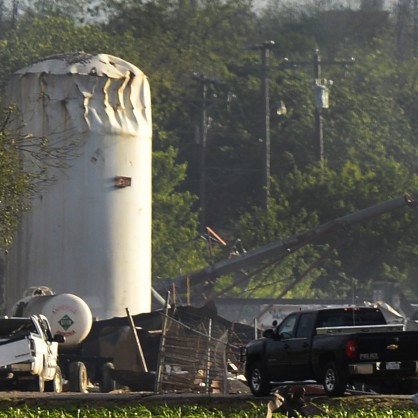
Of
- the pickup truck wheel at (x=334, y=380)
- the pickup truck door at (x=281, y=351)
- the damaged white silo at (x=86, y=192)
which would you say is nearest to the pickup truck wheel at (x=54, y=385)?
the pickup truck door at (x=281, y=351)

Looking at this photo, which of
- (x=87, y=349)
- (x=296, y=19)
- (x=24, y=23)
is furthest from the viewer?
(x=296, y=19)

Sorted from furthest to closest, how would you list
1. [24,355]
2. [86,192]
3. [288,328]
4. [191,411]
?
[86,192] → [24,355] → [288,328] → [191,411]

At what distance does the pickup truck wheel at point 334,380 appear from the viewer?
26219mm

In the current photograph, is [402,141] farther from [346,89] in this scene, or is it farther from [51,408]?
[51,408]

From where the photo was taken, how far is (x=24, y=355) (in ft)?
111

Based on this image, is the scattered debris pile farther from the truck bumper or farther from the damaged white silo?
the truck bumper

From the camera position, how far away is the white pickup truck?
33750 millimetres

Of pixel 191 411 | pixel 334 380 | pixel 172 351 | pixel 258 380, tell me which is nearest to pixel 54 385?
pixel 172 351

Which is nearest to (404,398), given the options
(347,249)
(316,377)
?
(316,377)

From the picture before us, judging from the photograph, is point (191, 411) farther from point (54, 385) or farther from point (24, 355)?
point (54, 385)

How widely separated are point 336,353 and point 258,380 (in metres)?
2.79

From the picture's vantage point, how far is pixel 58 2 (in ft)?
406

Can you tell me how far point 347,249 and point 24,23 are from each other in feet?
163

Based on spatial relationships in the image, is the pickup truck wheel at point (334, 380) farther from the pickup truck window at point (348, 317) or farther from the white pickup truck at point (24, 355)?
the white pickup truck at point (24, 355)
